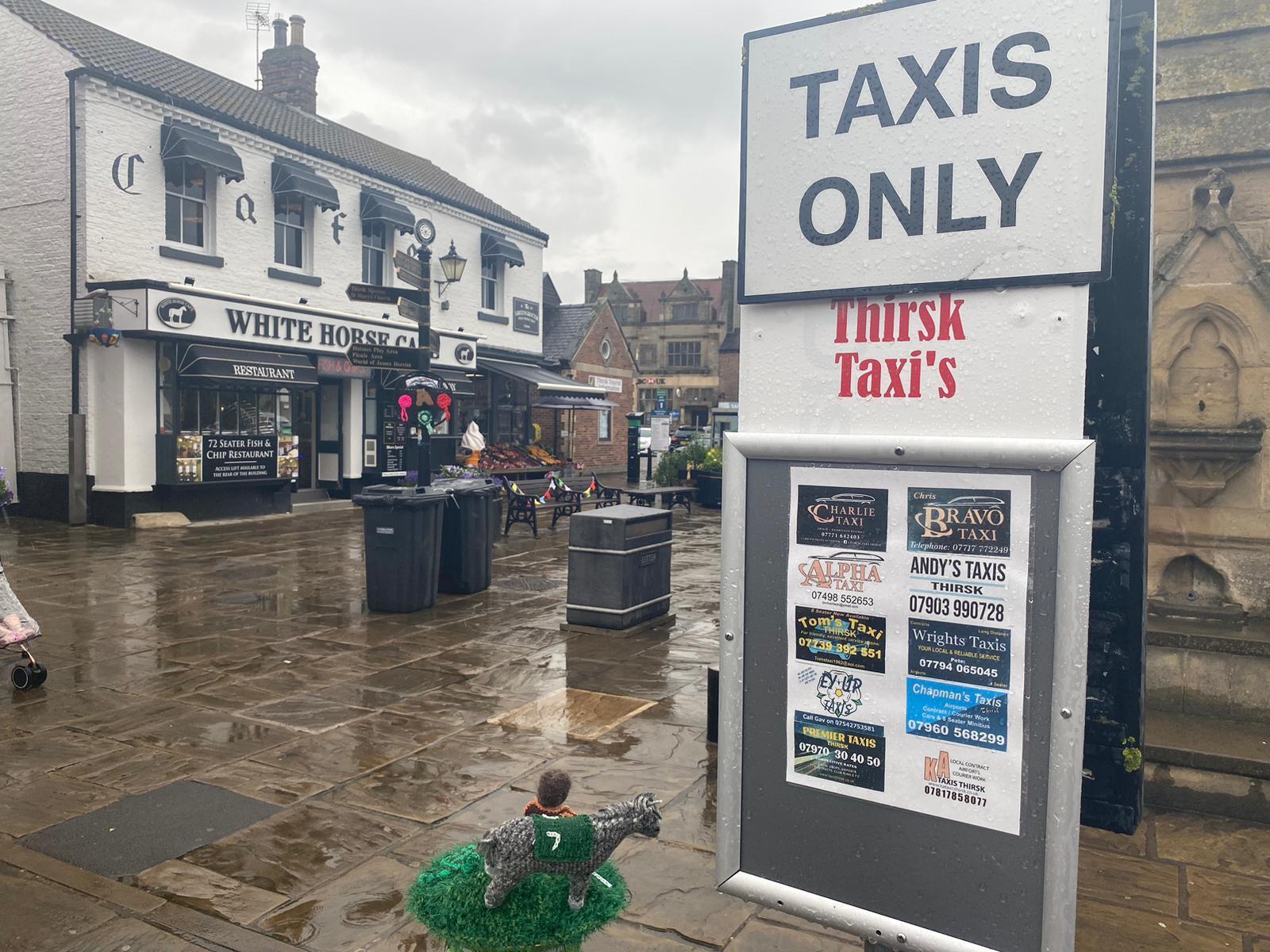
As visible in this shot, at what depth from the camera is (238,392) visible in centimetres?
1786

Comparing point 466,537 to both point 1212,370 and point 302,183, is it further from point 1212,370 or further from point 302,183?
point 302,183

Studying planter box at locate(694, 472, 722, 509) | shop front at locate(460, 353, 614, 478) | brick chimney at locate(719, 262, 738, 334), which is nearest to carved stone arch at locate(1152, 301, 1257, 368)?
planter box at locate(694, 472, 722, 509)

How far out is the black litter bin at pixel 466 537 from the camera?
10.1 meters

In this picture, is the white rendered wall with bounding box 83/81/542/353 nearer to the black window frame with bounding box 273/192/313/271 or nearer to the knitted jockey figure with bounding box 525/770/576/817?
the black window frame with bounding box 273/192/313/271

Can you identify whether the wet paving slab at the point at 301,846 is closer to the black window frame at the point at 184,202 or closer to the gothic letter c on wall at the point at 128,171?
the gothic letter c on wall at the point at 128,171

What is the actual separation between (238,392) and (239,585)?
8.19 metres

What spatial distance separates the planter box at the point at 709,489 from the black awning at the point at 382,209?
9182 mm

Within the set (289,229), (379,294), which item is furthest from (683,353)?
(379,294)

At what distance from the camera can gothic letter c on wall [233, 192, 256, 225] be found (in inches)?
717

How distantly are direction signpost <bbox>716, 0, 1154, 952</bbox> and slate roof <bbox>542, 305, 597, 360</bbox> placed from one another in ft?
93.0

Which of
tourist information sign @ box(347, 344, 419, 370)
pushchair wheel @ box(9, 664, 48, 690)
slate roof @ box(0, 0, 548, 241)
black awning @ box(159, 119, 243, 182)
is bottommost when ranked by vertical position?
pushchair wheel @ box(9, 664, 48, 690)

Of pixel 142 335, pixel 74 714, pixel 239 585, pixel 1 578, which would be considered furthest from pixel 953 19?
pixel 142 335

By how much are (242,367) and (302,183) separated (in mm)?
4473

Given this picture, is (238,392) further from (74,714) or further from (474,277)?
(74,714)
